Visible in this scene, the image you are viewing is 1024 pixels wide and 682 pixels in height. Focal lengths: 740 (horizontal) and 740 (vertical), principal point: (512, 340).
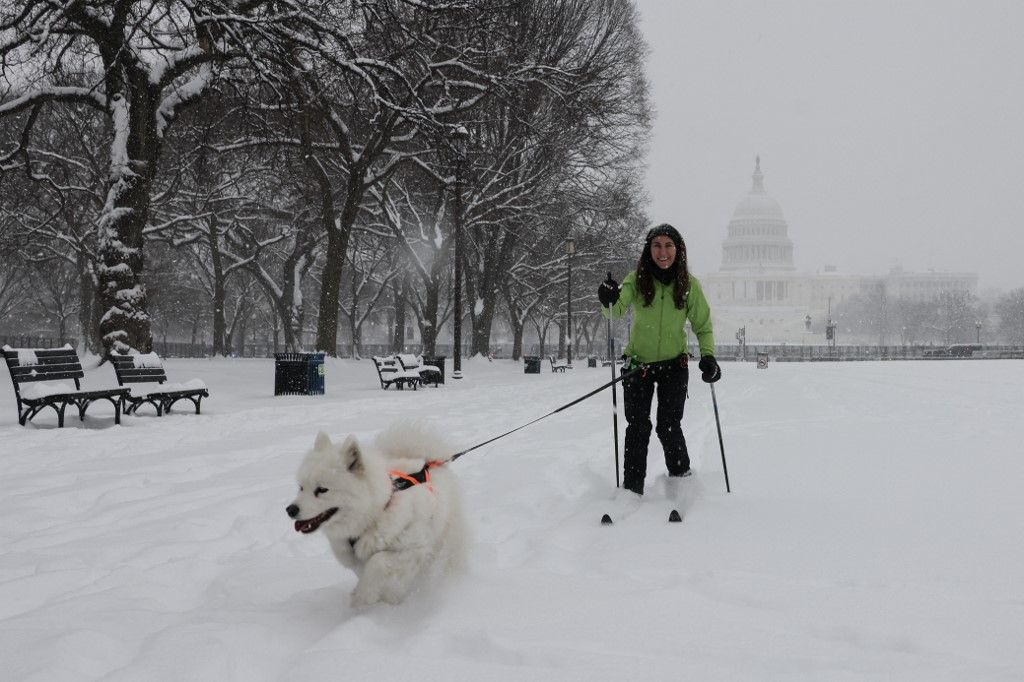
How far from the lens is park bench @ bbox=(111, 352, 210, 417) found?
10.4 m

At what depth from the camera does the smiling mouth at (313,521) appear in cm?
288

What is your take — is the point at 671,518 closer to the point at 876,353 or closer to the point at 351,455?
the point at 351,455

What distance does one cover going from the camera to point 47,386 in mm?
9352

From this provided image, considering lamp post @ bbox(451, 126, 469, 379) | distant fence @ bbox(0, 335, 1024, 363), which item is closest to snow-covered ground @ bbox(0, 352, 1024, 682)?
lamp post @ bbox(451, 126, 469, 379)

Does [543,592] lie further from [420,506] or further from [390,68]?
[390,68]

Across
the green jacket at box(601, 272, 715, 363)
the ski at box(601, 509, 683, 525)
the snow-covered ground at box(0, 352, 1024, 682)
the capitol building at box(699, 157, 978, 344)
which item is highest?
the capitol building at box(699, 157, 978, 344)

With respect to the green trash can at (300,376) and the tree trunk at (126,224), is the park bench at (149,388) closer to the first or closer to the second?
the tree trunk at (126,224)

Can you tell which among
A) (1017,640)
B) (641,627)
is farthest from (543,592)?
(1017,640)

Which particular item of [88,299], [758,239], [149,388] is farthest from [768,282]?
[149,388]

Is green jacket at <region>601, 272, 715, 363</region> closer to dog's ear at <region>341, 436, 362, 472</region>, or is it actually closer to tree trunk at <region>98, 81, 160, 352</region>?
dog's ear at <region>341, 436, 362, 472</region>

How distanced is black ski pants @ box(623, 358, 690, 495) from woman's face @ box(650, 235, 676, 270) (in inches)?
27.6

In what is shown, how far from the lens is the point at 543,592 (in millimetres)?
3445

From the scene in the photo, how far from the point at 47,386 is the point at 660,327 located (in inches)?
318

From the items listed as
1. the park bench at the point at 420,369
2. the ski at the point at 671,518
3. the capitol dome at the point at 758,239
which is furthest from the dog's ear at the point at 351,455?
the capitol dome at the point at 758,239
